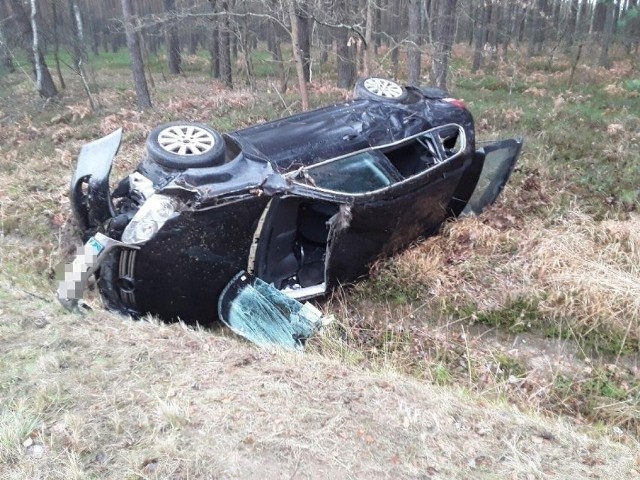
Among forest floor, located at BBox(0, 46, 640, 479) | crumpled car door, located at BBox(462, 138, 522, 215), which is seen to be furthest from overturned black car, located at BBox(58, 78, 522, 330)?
forest floor, located at BBox(0, 46, 640, 479)

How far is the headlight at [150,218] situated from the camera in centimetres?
386

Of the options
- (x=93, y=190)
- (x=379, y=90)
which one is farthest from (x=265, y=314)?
(x=379, y=90)

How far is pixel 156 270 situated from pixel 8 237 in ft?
11.7

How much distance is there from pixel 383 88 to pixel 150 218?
10.9 ft

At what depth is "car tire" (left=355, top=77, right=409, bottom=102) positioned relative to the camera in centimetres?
593

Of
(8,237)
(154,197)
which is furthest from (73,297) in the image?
(8,237)

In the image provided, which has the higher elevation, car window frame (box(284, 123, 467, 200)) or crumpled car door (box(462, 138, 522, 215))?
car window frame (box(284, 123, 467, 200))

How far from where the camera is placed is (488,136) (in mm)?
9242

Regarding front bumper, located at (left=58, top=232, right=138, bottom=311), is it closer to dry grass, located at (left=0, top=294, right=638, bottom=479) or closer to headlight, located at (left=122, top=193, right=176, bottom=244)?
headlight, located at (left=122, top=193, right=176, bottom=244)

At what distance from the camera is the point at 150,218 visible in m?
3.89

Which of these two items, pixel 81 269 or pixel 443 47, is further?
pixel 443 47

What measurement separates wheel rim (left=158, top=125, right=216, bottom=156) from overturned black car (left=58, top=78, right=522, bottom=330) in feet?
0.05

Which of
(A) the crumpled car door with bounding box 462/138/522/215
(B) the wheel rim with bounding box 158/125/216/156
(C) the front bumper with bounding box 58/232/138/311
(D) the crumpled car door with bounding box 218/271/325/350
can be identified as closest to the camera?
(C) the front bumper with bounding box 58/232/138/311

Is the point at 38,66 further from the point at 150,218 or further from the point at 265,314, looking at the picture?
the point at 265,314
